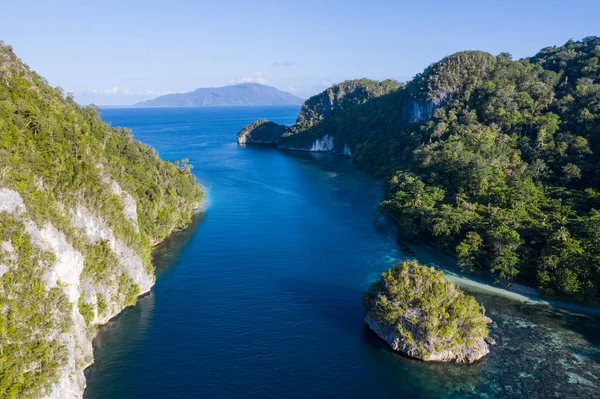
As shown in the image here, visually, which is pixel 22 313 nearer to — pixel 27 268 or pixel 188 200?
pixel 27 268

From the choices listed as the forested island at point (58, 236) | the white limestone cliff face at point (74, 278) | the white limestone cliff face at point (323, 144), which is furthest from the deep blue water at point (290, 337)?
the white limestone cliff face at point (323, 144)

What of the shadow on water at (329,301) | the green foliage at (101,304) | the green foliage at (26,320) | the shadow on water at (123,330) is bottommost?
the shadow on water at (123,330)

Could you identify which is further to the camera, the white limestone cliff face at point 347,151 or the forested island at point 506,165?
the white limestone cliff face at point 347,151

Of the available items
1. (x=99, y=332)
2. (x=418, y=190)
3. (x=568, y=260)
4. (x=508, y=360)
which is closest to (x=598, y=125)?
(x=418, y=190)

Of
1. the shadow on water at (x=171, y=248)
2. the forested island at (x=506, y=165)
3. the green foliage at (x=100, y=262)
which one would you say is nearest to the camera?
the green foliage at (x=100, y=262)

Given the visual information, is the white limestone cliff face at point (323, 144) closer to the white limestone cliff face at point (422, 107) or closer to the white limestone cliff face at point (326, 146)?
the white limestone cliff face at point (326, 146)

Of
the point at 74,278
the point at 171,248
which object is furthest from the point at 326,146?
the point at 74,278
